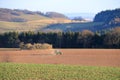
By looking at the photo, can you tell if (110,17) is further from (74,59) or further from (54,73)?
(54,73)

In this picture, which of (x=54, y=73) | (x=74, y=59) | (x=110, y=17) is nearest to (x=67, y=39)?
(x=74, y=59)

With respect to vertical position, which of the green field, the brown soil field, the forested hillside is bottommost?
the brown soil field

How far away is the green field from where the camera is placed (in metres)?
23.7

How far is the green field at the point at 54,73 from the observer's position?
2366cm

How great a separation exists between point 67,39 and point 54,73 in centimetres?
3989

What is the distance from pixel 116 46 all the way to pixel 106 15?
269 ft

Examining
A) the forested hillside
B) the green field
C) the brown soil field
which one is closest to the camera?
the green field

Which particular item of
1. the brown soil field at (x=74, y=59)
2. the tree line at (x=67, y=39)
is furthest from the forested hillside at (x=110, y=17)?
the brown soil field at (x=74, y=59)

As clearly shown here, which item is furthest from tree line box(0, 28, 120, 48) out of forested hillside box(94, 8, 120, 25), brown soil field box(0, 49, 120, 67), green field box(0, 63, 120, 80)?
forested hillside box(94, 8, 120, 25)

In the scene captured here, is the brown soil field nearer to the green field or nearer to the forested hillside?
the green field

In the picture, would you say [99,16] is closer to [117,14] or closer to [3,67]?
[117,14]

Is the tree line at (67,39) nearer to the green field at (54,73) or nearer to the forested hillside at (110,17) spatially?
the green field at (54,73)

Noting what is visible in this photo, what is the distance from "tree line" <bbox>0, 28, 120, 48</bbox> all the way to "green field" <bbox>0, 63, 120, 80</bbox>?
1288 inches

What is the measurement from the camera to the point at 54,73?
24859 millimetres
